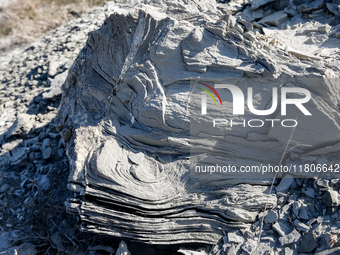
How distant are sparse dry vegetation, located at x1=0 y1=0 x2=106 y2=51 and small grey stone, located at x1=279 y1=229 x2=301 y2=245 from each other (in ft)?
30.4

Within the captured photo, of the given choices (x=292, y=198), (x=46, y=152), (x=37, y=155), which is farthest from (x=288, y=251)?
(x=37, y=155)

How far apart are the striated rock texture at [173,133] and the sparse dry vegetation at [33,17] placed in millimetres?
6580

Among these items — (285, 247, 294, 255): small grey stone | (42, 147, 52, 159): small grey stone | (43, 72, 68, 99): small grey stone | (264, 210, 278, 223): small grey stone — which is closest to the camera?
(285, 247, 294, 255): small grey stone

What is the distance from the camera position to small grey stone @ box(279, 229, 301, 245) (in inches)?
121

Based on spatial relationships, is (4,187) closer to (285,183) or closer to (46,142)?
(46,142)

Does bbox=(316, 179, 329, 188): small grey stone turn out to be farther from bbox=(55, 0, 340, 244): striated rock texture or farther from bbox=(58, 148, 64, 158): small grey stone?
bbox=(58, 148, 64, 158): small grey stone

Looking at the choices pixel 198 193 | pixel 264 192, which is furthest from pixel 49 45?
pixel 264 192

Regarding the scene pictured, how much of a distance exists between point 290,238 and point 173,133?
1.85 meters

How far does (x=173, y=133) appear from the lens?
12.3ft

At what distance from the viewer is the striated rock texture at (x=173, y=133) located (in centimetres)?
339

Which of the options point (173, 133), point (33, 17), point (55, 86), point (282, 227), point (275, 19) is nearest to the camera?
point (282, 227)

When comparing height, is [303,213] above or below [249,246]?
above

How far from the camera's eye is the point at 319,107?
3.42m

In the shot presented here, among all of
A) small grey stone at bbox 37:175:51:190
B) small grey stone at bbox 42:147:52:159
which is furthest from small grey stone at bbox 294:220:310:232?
small grey stone at bbox 42:147:52:159
